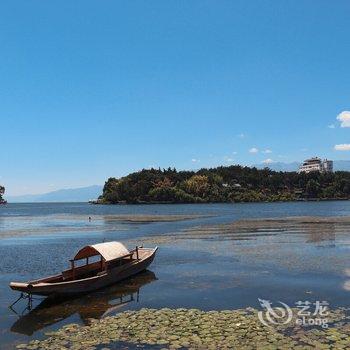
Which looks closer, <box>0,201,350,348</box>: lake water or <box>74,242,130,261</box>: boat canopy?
<box>0,201,350,348</box>: lake water

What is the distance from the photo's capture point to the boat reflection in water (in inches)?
843

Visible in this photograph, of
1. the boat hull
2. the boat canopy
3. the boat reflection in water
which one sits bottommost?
the boat reflection in water

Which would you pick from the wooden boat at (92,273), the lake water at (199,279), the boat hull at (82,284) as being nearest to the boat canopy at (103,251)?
the wooden boat at (92,273)

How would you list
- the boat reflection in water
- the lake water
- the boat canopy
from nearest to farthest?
the boat reflection in water < the lake water < the boat canopy

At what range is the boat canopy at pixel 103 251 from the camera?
28812 mm

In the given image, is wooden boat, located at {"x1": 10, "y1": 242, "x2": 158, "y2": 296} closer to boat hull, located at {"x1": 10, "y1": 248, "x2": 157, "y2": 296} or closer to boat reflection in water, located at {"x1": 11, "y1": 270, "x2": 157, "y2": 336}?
boat hull, located at {"x1": 10, "y1": 248, "x2": 157, "y2": 296}

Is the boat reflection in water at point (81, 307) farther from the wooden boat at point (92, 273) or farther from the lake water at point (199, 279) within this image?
the wooden boat at point (92, 273)

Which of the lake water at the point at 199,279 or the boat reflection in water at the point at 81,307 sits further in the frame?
the lake water at the point at 199,279

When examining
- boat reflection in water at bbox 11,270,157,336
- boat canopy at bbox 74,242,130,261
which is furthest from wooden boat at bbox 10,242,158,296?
boat reflection in water at bbox 11,270,157,336

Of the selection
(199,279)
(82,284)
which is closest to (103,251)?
(82,284)

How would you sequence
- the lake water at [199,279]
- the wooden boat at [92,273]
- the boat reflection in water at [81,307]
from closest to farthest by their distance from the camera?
the boat reflection in water at [81,307] < the lake water at [199,279] < the wooden boat at [92,273]

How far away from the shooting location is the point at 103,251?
95.4 feet

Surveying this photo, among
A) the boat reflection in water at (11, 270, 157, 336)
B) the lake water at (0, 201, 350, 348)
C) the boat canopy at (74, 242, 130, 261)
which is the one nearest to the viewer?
the boat reflection in water at (11, 270, 157, 336)

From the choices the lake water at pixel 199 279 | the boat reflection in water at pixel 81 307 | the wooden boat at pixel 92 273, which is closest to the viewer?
the boat reflection in water at pixel 81 307
